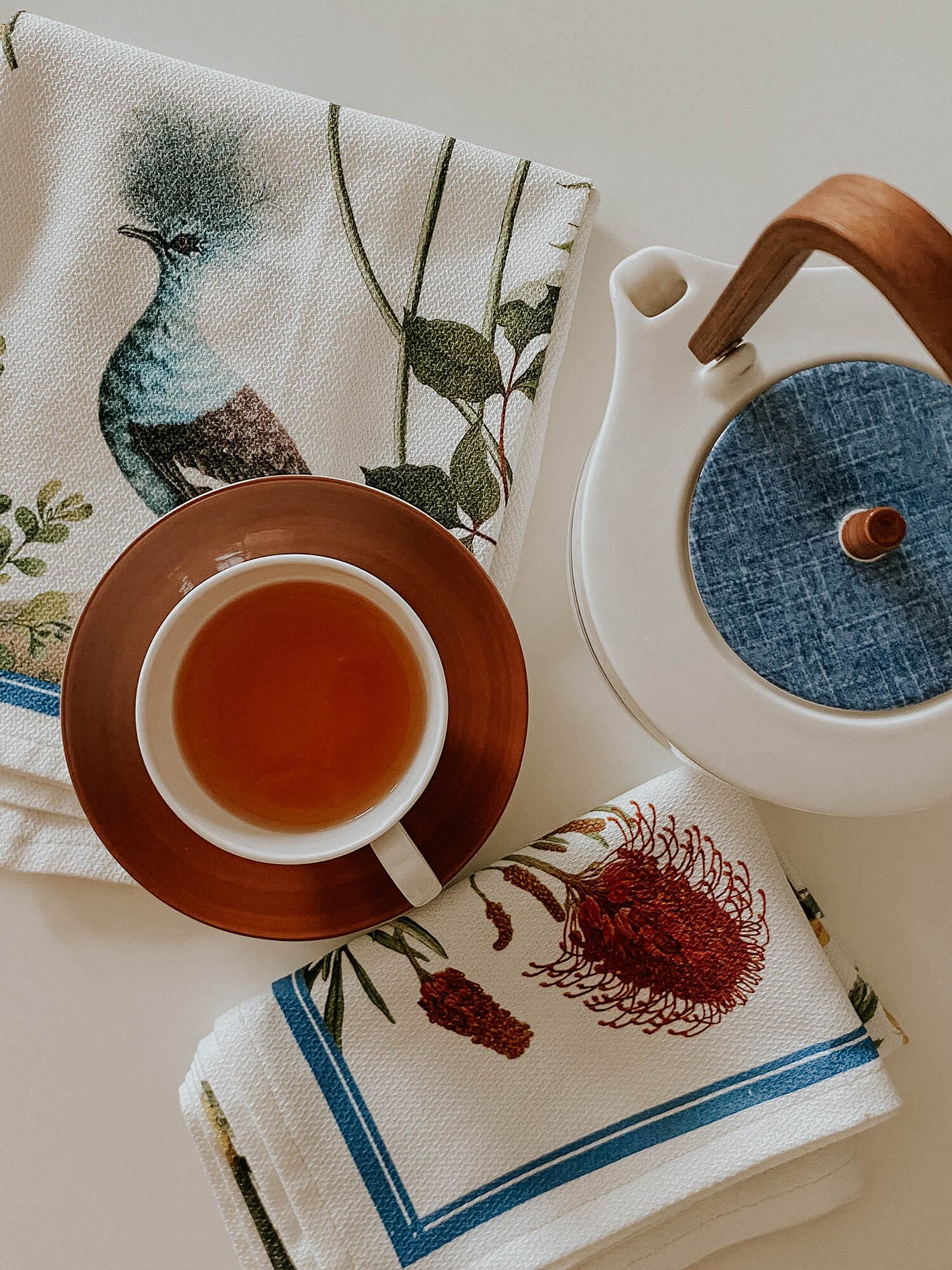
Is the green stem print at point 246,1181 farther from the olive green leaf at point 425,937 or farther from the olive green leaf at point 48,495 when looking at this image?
the olive green leaf at point 48,495

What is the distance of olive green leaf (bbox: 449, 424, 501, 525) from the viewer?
0.58m

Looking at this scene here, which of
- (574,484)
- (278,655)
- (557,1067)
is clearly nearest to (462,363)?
(574,484)

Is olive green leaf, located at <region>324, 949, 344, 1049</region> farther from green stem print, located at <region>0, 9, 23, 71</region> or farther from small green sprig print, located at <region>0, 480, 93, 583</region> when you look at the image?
green stem print, located at <region>0, 9, 23, 71</region>

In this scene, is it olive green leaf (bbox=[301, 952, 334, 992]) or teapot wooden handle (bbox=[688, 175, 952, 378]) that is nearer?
teapot wooden handle (bbox=[688, 175, 952, 378])

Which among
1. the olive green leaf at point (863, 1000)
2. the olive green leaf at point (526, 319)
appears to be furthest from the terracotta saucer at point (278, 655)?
the olive green leaf at point (863, 1000)

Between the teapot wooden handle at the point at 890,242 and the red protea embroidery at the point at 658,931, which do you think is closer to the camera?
the teapot wooden handle at the point at 890,242

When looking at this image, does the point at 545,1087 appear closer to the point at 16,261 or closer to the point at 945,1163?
the point at 945,1163

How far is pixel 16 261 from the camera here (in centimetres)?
57

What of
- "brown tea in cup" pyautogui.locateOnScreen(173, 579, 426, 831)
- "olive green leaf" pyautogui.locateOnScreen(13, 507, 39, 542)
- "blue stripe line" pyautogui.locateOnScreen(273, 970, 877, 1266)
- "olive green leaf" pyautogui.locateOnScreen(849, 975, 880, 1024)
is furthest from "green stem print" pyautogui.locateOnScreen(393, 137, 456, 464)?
"olive green leaf" pyautogui.locateOnScreen(849, 975, 880, 1024)

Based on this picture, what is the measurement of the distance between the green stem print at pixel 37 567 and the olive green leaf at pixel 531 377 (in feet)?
0.91

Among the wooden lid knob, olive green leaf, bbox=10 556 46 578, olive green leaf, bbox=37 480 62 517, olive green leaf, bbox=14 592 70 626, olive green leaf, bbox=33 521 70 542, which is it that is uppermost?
olive green leaf, bbox=37 480 62 517

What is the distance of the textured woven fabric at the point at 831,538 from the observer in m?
0.45

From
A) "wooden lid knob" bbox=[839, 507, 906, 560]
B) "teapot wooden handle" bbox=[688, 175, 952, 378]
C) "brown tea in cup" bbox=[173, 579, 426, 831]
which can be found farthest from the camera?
"brown tea in cup" bbox=[173, 579, 426, 831]

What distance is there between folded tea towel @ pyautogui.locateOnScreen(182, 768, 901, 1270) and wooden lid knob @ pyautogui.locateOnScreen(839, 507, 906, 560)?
0.19 m
